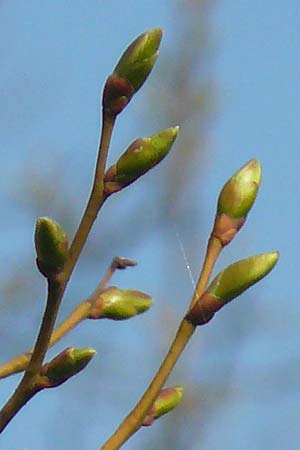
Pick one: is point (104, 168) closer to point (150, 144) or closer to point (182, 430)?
point (150, 144)

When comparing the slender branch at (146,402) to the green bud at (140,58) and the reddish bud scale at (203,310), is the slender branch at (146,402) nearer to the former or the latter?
the reddish bud scale at (203,310)

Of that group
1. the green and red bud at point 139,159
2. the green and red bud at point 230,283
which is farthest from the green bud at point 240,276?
the green and red bud at point 139,159

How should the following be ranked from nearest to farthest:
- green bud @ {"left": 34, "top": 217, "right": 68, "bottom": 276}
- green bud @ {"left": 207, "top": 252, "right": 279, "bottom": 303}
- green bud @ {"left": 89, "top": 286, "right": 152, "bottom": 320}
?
green bud @ {"left": 34, "top": 217, "right": 68, "bottom": 276}
green bud @ {"left": 207, "top": 252, "right": 279, "bottom": 303}
green bud @ {"left": 89, "top": 286, "right": 152, "bottom": 320}

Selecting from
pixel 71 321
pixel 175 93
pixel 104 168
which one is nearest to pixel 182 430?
pixel 175 93

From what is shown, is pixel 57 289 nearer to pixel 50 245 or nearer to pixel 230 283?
pixel 50 245

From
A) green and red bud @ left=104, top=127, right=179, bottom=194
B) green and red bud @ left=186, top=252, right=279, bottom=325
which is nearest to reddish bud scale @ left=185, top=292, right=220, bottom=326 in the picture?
green and red bud @ left=186, top=252, right=279, bottom=325

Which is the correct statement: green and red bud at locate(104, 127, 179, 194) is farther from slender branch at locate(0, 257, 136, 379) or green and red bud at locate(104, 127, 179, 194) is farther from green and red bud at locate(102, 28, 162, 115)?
slender branch at locate(0, 257, 136, 379)

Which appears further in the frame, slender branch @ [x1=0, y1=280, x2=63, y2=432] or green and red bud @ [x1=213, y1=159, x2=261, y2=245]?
green and red bud @ [x1=213, y1=159, x2=261, y2=245]
